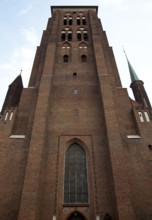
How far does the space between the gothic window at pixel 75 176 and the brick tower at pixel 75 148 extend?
0.17 ft

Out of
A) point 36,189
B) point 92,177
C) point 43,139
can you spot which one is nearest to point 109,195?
point 92,177

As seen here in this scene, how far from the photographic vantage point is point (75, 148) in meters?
14.8

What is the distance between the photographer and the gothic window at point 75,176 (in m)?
12.6

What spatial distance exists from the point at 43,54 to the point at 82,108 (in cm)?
780

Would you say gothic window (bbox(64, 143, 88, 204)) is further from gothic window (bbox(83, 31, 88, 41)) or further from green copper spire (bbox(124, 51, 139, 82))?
gothic window (bbox(83, 31, 88, 41))

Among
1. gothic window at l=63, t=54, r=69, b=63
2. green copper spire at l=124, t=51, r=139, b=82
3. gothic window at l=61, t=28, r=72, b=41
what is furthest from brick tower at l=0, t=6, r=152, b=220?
gothic window at l=61, t=28, r=72, b=41

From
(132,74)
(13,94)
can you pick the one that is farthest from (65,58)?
(132,74)

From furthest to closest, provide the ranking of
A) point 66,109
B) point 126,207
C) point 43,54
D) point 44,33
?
point 44,33 → point 43,54 → point 66,109 → point 126,207

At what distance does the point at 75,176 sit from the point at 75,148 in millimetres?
1980

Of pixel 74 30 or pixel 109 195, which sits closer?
pixel 109 195

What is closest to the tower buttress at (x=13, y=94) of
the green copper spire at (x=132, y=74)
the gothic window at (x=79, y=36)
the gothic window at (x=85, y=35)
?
the gothic window at (x=79, y=36)

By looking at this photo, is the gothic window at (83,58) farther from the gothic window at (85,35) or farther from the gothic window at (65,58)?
the gothic window at (85,35)

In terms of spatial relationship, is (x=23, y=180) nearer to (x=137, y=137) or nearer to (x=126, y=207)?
(x=126, y=207)

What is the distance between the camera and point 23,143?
14.2m
